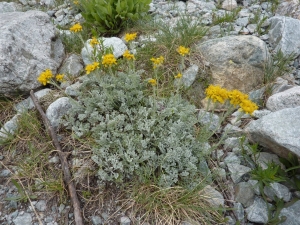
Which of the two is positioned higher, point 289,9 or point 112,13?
point 112,13

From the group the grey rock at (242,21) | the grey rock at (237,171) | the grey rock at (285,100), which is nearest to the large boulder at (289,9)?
the grey rock at (242,21)

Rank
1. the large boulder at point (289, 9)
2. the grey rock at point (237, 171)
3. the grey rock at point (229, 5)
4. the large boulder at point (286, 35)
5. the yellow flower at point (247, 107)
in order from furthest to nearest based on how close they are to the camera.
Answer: the grey rock at point (229, 5), the large boulder at point (289, 9), the large boulder at point (286, 35), the grey rock at point (237, 171), the yellow flower at point (247, 107)

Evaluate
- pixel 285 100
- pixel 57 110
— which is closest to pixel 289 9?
pixel 285 100

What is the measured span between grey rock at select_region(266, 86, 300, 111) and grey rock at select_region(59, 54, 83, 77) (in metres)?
2.33

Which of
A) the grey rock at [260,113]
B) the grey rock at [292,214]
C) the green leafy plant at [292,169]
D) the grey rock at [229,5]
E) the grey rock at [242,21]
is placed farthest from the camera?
Result: the grey rock at [229,5]

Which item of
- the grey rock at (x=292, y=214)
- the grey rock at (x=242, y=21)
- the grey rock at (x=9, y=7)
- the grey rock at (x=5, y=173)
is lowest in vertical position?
the grey rock at (x=292, y=214)

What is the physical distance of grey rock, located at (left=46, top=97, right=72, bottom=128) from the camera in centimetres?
300

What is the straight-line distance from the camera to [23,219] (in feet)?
7.77

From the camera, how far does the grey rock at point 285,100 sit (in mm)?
2859

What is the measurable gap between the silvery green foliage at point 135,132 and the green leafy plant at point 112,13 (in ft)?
4.21

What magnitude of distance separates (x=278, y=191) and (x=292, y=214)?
0.66 feet

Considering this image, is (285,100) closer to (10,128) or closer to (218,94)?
(218,94)

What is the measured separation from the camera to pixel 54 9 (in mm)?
5047

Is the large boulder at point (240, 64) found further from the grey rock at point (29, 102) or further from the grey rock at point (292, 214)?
the grey rock at point (29, 102)
